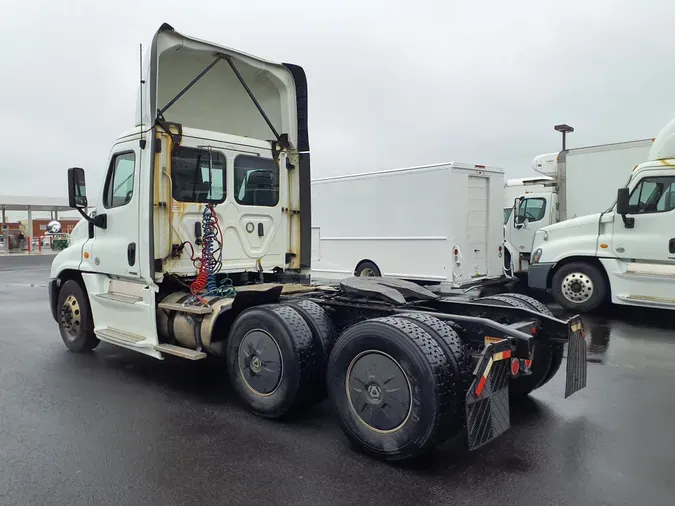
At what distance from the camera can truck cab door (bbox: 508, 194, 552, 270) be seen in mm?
14359

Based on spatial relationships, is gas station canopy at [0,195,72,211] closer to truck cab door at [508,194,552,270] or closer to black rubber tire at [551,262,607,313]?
truck cab door at [508,194,552,270]

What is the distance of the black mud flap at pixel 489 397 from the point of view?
11.5 ft

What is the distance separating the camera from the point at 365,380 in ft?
12.9

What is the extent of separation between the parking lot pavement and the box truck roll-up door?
5.48m

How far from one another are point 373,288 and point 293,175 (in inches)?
101

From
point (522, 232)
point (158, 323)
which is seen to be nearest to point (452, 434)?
point (158, 323)

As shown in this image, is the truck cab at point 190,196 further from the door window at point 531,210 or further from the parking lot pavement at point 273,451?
the door window at point 531,210

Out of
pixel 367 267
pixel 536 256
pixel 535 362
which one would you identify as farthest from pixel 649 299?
pixel 367 267

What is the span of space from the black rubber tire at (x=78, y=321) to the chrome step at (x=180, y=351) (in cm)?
191

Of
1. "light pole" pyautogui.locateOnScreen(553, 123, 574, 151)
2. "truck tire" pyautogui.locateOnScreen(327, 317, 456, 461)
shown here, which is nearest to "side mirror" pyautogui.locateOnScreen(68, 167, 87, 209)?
"truck tire" pyautogui.locateOnScreen(327, 317, 456, 461)

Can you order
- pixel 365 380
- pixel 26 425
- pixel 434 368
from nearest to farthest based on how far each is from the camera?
1. pixel 434 368
2. pixel 365 380
3. pixel 26 425

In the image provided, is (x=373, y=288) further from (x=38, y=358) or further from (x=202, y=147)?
(x=38, y=358)

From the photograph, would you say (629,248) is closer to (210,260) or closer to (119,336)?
(210,260)

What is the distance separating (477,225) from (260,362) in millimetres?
8100
